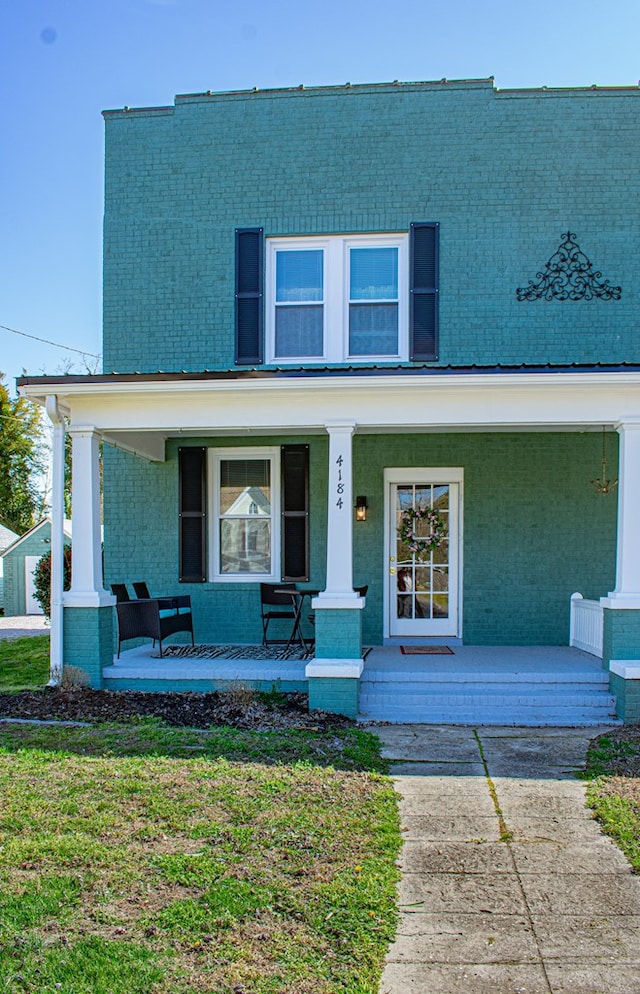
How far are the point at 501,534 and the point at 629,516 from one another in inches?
93.7

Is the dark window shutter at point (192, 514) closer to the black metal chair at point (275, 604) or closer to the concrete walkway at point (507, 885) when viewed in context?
the black metal chair at point (275, 604)

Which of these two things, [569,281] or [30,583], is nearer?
[569,281]

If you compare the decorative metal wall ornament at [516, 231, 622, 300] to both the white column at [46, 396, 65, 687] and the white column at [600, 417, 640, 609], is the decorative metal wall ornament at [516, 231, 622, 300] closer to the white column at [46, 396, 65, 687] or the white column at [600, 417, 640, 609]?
the white column at [600, 417, 640, 609]

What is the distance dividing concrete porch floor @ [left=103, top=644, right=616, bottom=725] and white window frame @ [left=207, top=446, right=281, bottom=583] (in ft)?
5.53

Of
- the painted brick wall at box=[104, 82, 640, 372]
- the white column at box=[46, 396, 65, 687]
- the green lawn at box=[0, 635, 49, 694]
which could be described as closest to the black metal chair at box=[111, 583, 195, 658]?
the white column at box=[46, 396, 65, 687]

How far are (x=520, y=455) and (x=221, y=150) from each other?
575 cm

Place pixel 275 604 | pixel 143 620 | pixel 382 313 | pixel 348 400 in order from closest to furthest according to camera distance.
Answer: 1. pixel 348 400
2. pixel 143 620
3. pixel 275 604
4. pixel 382 313

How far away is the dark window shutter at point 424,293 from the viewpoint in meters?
9.53

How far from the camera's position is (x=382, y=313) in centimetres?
973

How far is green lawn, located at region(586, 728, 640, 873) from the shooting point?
452cm

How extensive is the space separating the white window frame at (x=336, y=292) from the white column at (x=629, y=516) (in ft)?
10.8

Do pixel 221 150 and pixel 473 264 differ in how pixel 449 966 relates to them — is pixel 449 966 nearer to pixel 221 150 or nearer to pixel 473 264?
pixel 473 264


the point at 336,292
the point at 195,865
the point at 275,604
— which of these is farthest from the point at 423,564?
the point at 195,865

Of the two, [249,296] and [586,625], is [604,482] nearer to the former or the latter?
[586,625]
